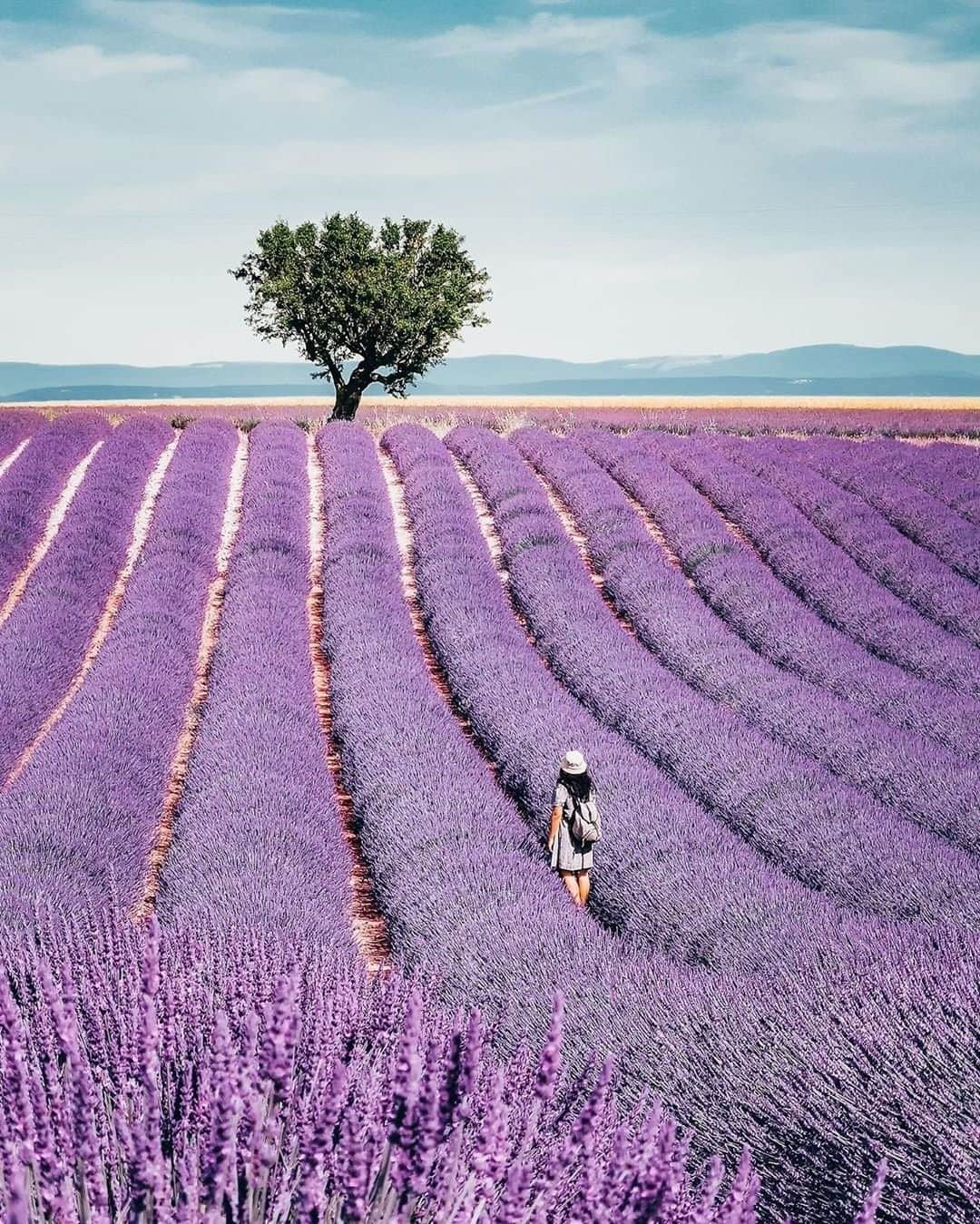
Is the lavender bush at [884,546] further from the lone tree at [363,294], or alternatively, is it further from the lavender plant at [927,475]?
the lone tree at [363,294]

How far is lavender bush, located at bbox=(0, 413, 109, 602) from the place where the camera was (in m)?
11.9

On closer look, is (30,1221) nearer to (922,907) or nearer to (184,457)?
(922,907)

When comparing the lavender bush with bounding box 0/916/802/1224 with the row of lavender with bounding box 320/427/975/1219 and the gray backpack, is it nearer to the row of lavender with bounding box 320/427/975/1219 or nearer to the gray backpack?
the row of lavender with bounding box 320/427/975/1219

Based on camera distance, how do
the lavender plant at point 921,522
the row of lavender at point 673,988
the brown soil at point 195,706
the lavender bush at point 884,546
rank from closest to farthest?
the row of lavender at point 673,988
the brown soil at point 195,706
the lavender bush at point 884,546
the lavender plant at point 921,522

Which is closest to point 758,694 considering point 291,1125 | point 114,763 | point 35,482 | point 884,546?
point 114,763

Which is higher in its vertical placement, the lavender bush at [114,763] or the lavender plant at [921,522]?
the lavender plant at [921,522]

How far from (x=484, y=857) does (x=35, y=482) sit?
37.7 ft

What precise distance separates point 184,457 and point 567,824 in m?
12.8

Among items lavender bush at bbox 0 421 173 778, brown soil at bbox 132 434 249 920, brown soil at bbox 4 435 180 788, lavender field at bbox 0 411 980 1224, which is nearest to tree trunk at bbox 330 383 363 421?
brown soil at bbox 4 435 180 788

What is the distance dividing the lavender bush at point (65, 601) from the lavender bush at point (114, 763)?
37 centimetres

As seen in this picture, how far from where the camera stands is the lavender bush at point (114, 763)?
4680 mm

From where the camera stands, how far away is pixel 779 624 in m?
9.44

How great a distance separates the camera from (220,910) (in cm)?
415

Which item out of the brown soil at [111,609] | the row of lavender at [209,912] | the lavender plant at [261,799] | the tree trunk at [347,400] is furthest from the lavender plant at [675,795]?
the tree trunk at [347,400]
